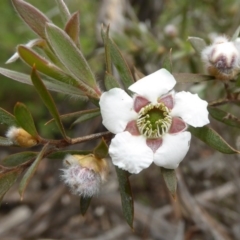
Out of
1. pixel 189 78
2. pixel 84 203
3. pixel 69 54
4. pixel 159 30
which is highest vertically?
pixel 69 54

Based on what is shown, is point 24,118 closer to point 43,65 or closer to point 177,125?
point 43,65

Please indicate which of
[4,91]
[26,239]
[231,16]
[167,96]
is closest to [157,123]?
[167,96]

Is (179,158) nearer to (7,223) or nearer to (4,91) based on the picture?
(7,223)

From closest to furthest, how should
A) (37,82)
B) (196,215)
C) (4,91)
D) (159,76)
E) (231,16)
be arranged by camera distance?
(37,82) → (159,76) → (196,215) → (231,16) → (4,91)

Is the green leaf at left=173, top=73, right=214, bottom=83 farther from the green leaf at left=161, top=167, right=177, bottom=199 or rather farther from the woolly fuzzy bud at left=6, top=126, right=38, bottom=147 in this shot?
the woolly fuzzy bud at left=6, top=126, right=38, bottom=147

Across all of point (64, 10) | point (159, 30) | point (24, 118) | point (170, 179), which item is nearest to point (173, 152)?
point (170, 179)

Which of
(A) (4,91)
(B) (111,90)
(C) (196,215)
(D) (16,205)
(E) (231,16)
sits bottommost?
(D) (16,205)
